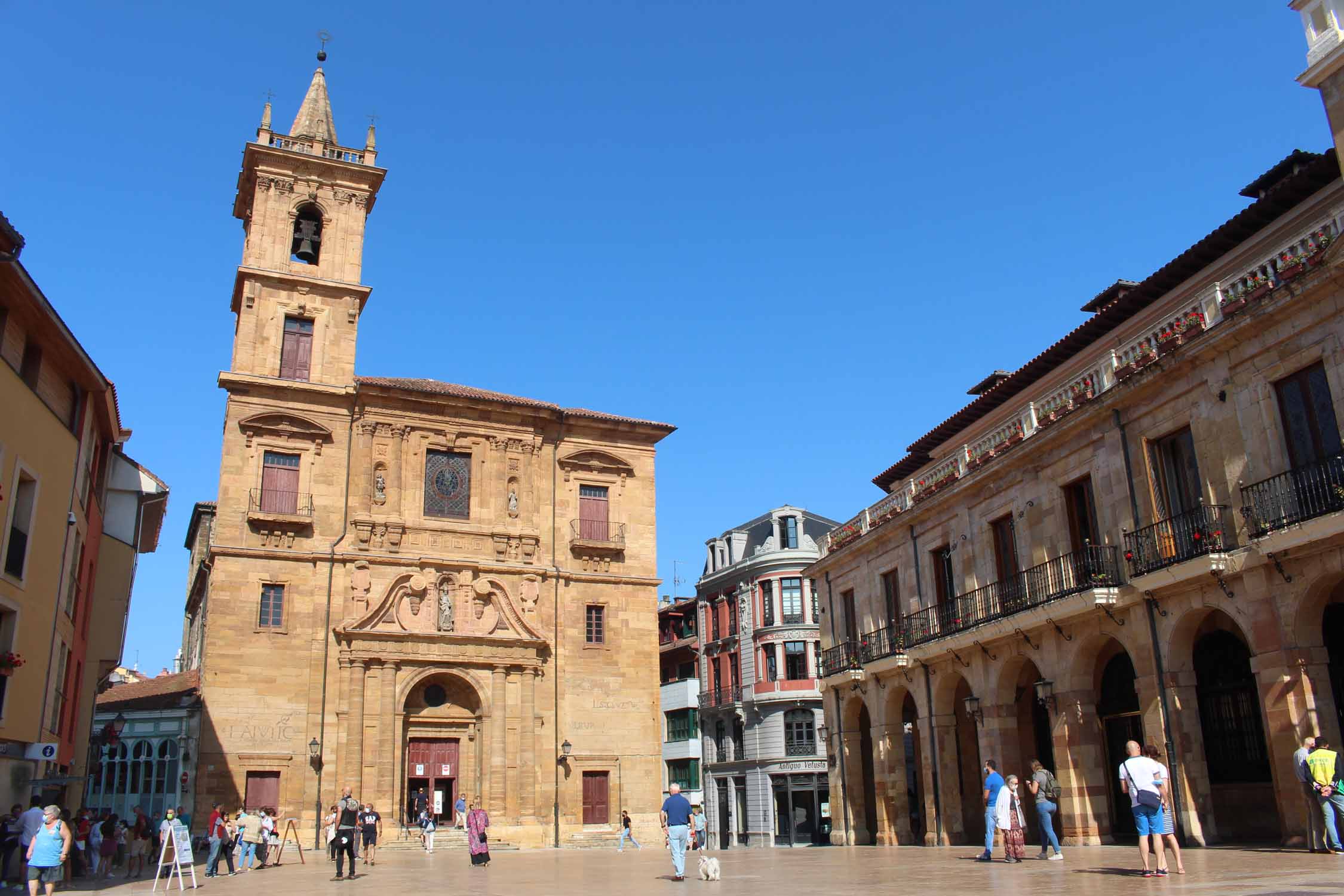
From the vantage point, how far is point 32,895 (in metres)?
13.6

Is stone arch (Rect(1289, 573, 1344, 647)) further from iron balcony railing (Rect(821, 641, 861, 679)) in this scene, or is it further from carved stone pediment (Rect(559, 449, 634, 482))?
carved stone pediment (Rect(559, 449, 634, 482))

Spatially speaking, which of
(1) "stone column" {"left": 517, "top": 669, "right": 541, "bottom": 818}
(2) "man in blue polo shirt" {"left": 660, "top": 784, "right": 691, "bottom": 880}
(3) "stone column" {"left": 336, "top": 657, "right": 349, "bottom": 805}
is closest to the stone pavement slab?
(2) "man in blue polo shirt" {"left": 660, "top": 784, "right": 691, "bottom": 880}

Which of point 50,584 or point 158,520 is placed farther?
point 158,520

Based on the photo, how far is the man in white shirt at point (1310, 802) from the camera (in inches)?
514

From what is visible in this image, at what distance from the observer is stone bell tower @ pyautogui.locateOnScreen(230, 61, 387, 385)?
120 feet

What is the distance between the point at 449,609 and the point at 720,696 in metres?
20.8

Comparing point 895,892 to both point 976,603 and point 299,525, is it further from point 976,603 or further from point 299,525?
point 299,525

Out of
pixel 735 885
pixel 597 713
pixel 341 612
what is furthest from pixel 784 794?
pixel 735 885

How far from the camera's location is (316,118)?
41062mm

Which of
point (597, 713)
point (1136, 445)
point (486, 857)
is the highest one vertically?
point (1136, 445)

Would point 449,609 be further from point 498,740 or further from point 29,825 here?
point 29,825

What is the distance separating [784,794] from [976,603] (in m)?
27.3

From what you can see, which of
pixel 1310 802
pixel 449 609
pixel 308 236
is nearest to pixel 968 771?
pixel 1310 802

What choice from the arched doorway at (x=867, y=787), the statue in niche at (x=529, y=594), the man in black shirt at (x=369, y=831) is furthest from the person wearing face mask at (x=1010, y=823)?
the statue in niche at (x=529, y=594)
